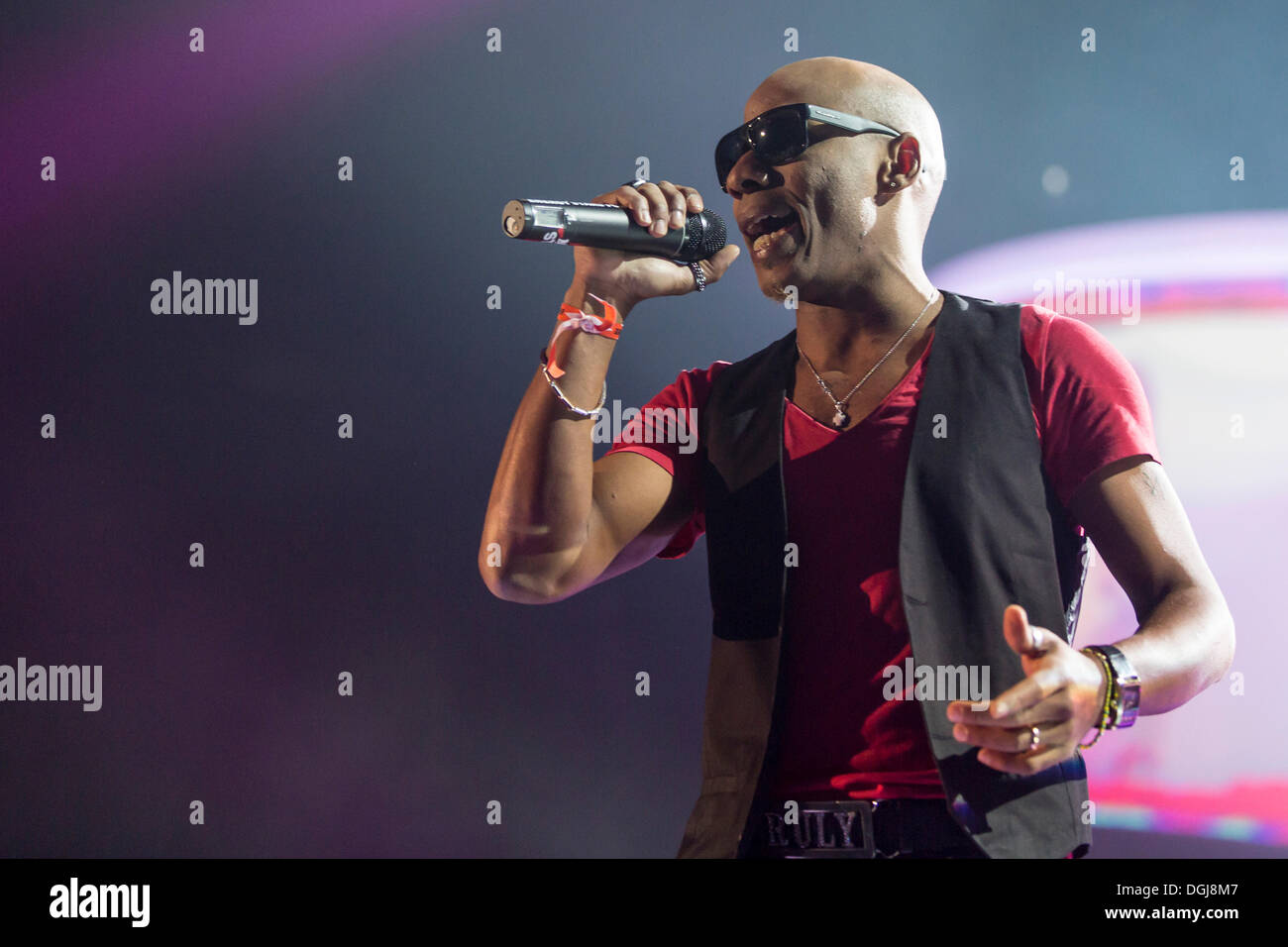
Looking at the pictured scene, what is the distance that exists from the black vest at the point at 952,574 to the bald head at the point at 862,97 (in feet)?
0.98

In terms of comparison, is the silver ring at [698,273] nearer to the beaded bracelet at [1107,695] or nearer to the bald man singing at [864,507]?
the bald man singing at [864,507]

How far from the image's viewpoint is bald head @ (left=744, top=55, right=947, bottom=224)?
1838mm

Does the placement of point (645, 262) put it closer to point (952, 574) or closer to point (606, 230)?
point (606, 230)

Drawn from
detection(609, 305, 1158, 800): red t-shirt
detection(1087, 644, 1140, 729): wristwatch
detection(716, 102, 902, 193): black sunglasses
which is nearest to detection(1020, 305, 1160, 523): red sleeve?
detection(609, 305, 1158, 800): red t-shirt

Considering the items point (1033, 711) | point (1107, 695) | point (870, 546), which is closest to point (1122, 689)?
point (1107, 695)

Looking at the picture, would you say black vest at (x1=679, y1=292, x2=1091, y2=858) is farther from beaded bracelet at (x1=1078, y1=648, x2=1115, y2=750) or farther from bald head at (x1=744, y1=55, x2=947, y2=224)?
bald head at (x1=744, y1=55, x2=947, y2=224)

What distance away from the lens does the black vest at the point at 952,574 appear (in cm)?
149

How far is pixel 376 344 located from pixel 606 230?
100 centimetres

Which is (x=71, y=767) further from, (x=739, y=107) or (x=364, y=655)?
(x=739, y=107)

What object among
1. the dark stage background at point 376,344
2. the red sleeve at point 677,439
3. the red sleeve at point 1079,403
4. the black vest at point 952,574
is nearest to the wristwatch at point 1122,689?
the black vest at point 952,574

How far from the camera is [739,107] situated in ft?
7.86

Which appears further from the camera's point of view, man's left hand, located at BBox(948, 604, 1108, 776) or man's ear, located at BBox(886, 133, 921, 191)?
man's ear, located at BBox(886, 133, 921, 191)
